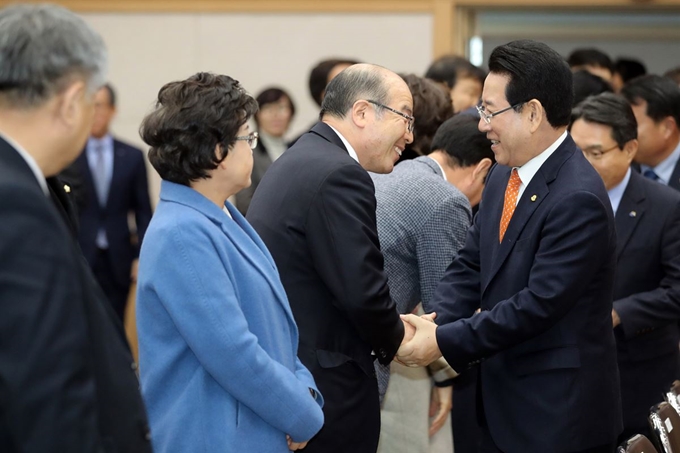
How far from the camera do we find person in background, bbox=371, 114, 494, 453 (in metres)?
3.29

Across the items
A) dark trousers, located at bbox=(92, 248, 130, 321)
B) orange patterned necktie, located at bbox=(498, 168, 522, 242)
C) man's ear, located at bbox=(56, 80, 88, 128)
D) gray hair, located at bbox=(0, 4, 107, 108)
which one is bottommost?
dark trousers, located at bbox=(92, 248, 130, 321)

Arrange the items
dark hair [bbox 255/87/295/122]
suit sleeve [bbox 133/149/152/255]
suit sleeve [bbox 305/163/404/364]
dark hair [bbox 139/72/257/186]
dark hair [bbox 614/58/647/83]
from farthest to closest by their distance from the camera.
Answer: dark hair [bbox 614/58/647/83], dark hair [bbox 255/87/295/122], suit sleeve [bbox 133/149/152/255], suit sleeve [bbox 305/163/404/364], dark hair [bbox 139/72/257/186]

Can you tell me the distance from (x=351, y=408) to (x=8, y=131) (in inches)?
58.8

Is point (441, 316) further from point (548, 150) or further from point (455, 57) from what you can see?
point (455, 57)

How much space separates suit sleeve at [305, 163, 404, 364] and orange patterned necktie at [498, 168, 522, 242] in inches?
19.5

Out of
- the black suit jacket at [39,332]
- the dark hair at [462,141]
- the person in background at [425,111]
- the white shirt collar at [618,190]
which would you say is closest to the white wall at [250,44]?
the person in background at [425,111]

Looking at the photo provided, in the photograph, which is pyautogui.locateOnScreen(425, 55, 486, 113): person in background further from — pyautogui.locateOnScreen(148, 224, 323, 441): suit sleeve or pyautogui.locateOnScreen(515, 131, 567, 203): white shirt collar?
pyautogui.locateOnScreen(148, 224, 323, 441): suit sleeve

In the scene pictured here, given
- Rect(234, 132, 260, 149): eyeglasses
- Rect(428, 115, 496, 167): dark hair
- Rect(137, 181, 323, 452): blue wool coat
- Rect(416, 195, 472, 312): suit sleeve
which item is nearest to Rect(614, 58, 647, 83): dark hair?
Rect(428, 115, 496, 167): dark hair

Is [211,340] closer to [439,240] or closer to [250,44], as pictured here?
[439,240]

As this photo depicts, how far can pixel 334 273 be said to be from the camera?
2.70 metres

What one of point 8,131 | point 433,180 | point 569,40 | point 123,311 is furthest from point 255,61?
point 8,131

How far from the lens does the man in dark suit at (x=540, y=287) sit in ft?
9.27

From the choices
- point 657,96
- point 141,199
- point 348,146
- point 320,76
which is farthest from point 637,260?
point 141,199

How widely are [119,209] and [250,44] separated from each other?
6.13ft
